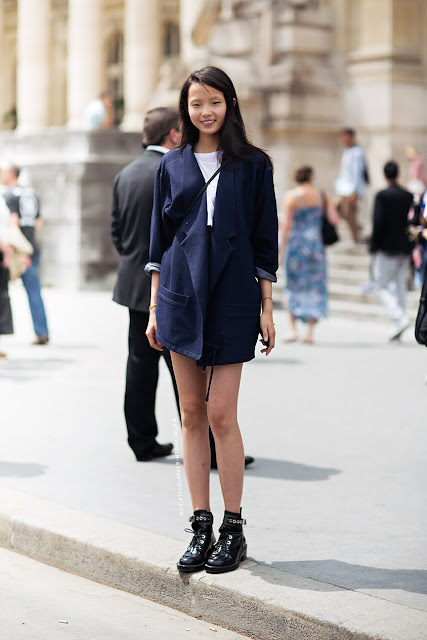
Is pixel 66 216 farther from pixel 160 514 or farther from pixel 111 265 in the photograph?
pixel 160 514

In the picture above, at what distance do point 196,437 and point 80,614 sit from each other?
0.78m

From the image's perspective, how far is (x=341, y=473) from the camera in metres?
6.66

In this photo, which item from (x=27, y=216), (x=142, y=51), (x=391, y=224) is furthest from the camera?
(x=142, y=51)

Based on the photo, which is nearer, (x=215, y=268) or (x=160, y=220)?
(x=215, y=268)

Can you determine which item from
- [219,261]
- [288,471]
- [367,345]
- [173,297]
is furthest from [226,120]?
[367,345]

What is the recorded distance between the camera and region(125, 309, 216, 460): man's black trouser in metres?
6.97

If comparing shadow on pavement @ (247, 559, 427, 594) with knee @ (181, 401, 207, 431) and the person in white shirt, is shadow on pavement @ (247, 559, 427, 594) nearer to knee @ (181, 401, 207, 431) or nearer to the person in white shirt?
knee @ (181, 401, 207, 431)

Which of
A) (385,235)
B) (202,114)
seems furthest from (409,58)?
(202,114)

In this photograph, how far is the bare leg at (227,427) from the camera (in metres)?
4.68

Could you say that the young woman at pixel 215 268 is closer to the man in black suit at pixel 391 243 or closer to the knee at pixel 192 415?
the knee at pixel 192 415

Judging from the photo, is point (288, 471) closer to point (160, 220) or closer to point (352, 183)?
point (160, 220)

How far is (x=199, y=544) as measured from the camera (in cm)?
475

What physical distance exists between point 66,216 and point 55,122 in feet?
120

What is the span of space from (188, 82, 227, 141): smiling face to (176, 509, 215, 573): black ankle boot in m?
1.43
